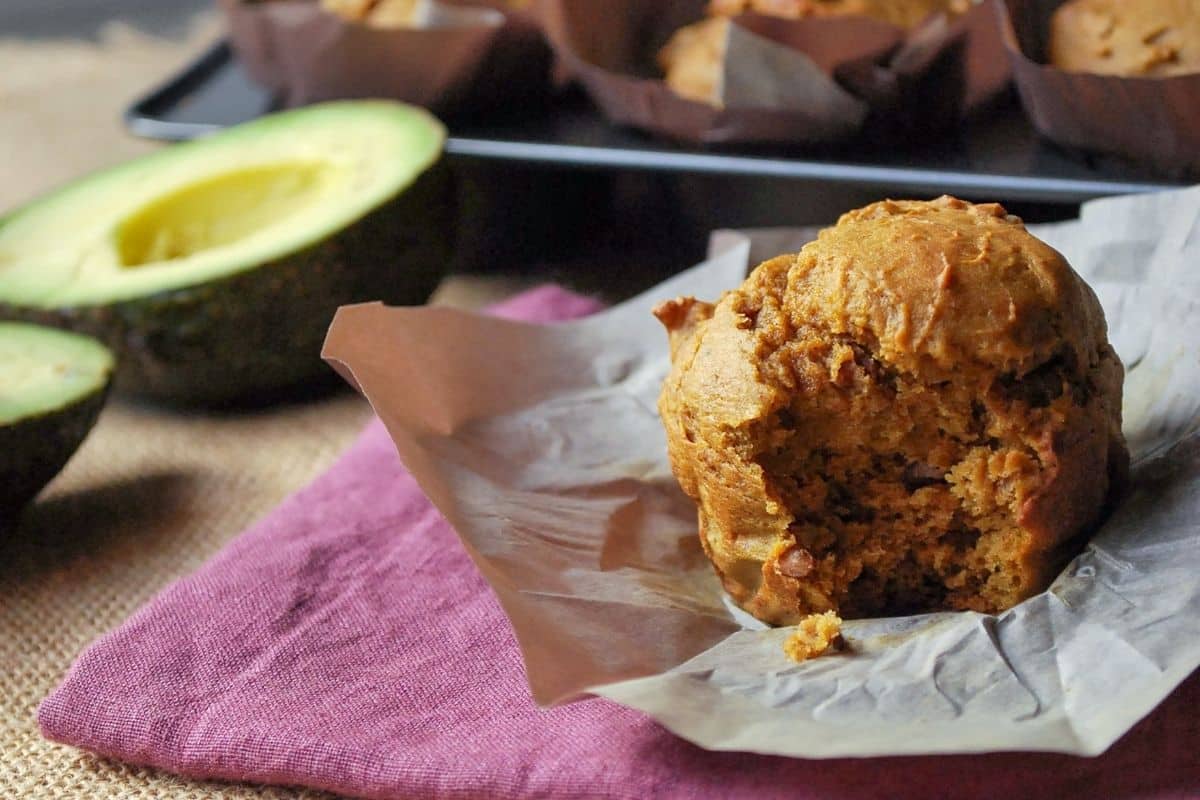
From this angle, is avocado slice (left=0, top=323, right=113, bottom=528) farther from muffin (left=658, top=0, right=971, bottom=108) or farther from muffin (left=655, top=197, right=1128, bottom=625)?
muffin (left=658, top=0, right=971, bottom=108)

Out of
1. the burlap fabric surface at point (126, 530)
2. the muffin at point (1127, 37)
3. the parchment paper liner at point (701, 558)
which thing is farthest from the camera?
the muffin at point (1127, 37)

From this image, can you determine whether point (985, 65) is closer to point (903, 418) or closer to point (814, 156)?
point (814, 156)

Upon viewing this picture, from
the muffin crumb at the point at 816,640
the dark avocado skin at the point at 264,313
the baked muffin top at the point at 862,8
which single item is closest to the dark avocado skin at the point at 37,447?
the dark avocado skin at the point at 264,313

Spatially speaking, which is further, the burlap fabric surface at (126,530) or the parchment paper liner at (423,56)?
the parchment paper liner at (423,56)

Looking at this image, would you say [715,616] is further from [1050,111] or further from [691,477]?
[1050,111]

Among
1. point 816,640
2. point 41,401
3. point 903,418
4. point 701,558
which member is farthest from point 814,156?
point 41,401

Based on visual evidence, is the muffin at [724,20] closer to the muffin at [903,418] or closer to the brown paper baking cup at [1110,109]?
the brown paper baking cup at [1110,109]

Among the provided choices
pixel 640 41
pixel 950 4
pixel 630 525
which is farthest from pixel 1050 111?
pixel 630 525
